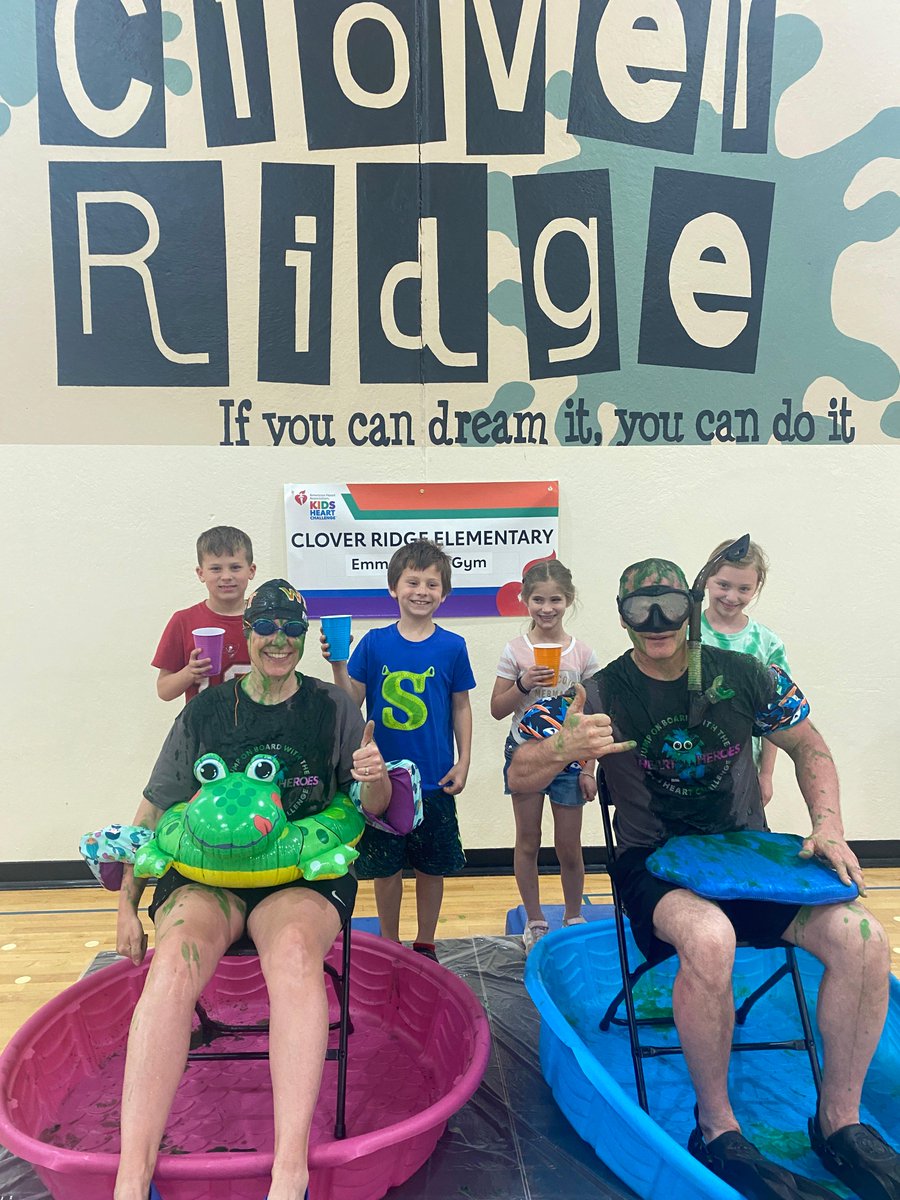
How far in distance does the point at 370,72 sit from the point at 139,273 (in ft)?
4.48

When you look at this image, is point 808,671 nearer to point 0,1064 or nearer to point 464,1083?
point 464,1083

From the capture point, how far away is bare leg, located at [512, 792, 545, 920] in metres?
2.60

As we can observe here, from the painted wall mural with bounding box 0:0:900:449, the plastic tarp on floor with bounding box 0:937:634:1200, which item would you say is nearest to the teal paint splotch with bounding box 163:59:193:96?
the painted wall mural with bounding box 0:0:900:449

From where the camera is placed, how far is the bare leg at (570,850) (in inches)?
103

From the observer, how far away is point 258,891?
70.8 inches

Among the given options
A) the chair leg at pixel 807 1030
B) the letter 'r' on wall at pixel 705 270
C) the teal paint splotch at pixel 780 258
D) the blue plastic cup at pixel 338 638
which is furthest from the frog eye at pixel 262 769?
the letter 'r' on wall at pixel 705 270

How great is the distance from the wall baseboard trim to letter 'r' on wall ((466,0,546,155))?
130 inches

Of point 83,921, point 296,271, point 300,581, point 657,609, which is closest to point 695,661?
point 657,609

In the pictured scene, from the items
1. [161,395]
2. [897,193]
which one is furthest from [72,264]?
[897,193]

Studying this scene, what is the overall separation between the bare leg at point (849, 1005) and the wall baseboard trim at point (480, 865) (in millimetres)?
1865

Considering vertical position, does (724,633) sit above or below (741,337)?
below

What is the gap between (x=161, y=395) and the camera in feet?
10.8

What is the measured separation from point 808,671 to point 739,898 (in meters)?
2.22

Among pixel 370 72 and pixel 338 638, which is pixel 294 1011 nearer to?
pixel 338 638
